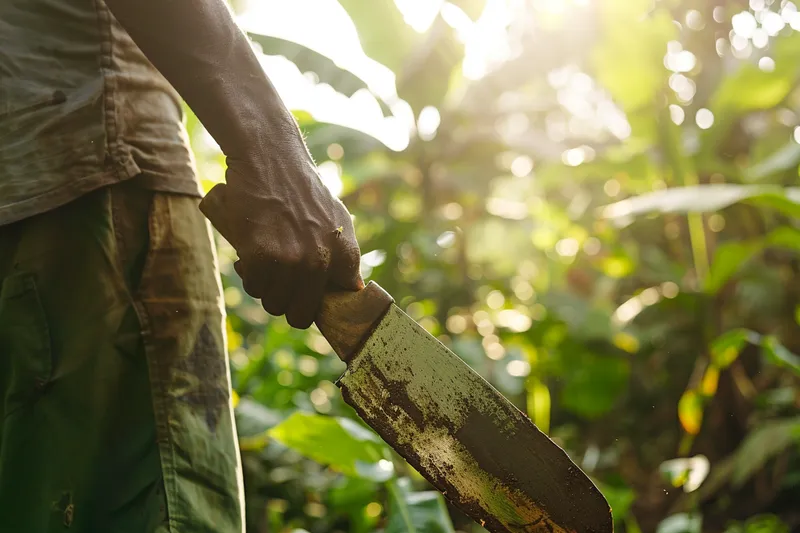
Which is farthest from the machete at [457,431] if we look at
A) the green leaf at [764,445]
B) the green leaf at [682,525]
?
the green leaf at [764,445]

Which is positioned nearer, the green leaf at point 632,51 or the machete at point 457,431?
the machete at point 457,431

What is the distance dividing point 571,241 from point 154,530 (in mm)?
3329

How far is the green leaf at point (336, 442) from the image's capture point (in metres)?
1.37

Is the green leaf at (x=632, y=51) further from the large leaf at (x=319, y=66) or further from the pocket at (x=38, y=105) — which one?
the pocket at (x=38, y=105)

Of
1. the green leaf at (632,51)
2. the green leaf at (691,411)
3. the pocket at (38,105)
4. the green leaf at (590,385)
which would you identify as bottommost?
the green leaf at (590,385)

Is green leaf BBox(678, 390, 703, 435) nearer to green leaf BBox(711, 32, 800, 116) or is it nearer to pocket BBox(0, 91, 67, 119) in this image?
green leaf BBox(711, 32, 800, 116)

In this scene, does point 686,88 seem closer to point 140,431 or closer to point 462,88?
point 462,88

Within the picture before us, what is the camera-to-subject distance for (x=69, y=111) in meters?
0.86

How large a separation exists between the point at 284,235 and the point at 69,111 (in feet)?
1.08

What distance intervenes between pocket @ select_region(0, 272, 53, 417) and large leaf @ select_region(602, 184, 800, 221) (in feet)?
5.28

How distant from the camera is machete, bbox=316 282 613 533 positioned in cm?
82

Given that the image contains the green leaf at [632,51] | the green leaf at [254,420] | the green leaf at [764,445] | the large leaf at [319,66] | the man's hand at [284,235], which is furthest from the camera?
the green leaf at [632,51]

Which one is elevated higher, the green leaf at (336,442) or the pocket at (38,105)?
the pocket at (38,105)

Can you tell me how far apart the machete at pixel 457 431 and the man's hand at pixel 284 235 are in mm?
43
